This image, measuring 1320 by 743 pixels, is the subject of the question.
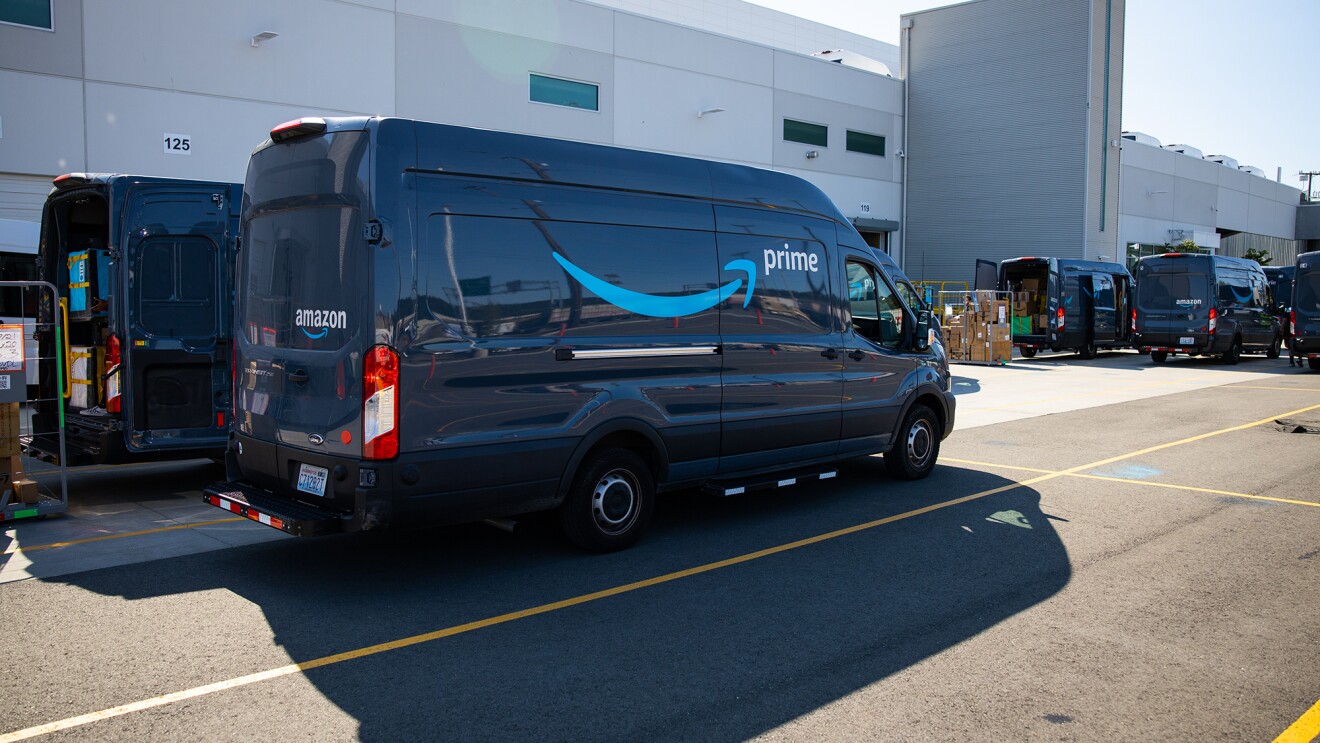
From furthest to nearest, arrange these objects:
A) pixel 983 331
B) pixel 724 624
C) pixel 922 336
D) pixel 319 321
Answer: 1. pixel 983 331
2. pixel 922 336
3. pixel 319 321
4. pixel 724 624

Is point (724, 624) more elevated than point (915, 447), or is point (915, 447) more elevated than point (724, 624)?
point (915, 447)

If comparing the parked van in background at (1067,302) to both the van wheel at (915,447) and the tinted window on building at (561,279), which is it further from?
the tinted window on building at (561,279)

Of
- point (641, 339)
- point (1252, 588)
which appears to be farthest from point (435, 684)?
point (1252, 588)

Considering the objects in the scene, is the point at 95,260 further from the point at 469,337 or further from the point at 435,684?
the point at 435,684

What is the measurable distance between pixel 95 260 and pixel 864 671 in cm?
769

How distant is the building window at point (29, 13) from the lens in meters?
17.2

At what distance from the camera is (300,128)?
225 inches

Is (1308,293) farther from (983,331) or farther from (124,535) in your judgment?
(124,535)

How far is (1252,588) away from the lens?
225 inches

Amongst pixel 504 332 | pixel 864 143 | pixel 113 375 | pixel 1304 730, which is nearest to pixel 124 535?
pixel 113 375

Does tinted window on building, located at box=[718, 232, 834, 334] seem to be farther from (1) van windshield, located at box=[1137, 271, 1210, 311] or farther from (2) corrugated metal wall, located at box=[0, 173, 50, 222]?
(1) van windshield, located at box=[1137, 271, 1210, 311]

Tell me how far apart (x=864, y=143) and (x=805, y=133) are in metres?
4.43

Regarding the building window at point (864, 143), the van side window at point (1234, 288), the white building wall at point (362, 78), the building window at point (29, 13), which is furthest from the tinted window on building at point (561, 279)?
the building window at point (864, 143)

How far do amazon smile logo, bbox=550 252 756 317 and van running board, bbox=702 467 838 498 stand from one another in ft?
4.34
